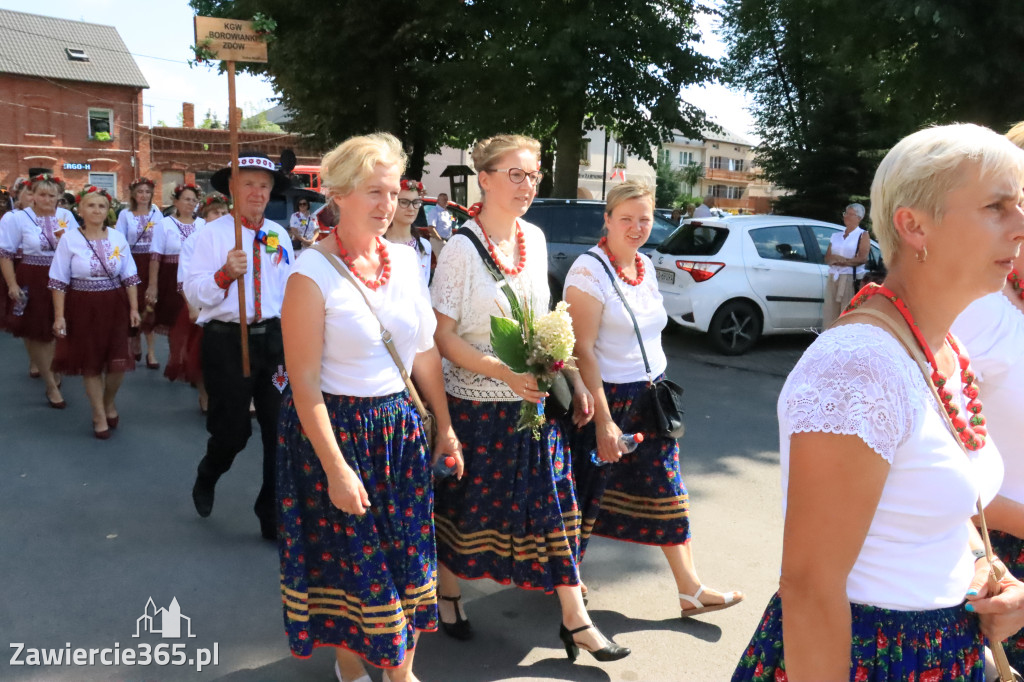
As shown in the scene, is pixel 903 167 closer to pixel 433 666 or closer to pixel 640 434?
pixel 640 434

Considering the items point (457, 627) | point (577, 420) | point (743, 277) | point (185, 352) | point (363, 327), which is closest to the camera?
point (363, 327)

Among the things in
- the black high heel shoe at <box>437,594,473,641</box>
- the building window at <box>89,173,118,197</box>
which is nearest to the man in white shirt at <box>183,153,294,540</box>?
the black high heel shoe at <box>437,594,473,641</box>

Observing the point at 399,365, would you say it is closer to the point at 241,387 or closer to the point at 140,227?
the point at 241,387

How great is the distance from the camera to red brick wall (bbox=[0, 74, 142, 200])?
4478 cm

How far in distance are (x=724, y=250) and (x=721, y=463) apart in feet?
15.7

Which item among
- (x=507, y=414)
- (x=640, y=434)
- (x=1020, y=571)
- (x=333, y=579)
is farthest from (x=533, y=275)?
(x=1020, y=571)

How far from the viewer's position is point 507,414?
11.9 feet

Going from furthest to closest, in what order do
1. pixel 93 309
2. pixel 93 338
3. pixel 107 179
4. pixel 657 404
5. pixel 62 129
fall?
pixel 107 179, pixel 62 129, pixel 93 309, pixel 93 338, pixel 657 404

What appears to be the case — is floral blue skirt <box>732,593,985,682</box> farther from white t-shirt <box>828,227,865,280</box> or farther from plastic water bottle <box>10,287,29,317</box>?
white t-shirt <box>828,227,865,280</box>

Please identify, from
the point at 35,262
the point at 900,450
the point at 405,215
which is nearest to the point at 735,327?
the point at 405,215

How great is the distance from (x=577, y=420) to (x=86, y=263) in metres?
5.13

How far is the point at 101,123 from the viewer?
47.8 m

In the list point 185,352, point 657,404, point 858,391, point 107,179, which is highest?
point 107,179

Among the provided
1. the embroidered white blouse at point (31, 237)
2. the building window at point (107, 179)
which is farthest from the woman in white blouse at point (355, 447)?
the building window at point (107, 179)
